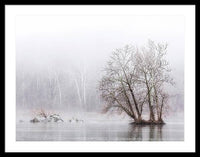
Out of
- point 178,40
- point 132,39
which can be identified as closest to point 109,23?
point 132,39

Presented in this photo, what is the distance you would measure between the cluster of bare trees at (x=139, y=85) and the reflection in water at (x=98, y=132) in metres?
0.18

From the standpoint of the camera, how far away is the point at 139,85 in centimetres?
1100

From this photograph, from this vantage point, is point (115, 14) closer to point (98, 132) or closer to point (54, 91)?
point (54, 91)

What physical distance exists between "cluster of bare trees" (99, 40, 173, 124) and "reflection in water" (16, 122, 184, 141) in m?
0.18

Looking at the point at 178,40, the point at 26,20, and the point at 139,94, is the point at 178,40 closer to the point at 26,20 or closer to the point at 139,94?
the point at 139,94

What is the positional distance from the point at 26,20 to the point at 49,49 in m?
0.61

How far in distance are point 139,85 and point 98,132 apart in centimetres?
102

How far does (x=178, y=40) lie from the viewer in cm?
1089

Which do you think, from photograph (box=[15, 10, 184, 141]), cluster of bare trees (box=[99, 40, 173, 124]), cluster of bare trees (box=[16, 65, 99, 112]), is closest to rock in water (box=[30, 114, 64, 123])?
photograph (box=[15, 10, 184, 141])

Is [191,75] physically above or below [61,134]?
above

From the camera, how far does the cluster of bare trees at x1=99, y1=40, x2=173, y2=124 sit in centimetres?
1094

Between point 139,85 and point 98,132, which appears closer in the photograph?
point 98,132

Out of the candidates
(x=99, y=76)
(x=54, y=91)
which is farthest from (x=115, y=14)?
(x=54, y=91)

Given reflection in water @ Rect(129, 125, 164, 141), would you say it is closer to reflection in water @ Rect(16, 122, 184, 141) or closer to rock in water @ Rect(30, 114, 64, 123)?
reflection in water @ Rect(16, 122, 184, 141)
